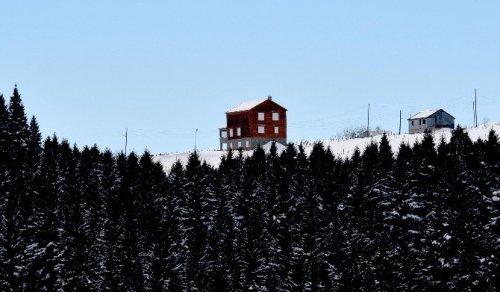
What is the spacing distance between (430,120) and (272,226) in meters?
74.5

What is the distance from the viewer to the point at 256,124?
131m

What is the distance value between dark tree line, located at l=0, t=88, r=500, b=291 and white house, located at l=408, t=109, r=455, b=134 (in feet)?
174

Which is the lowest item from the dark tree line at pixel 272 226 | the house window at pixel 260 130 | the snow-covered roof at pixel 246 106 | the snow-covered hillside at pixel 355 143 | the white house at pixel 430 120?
the dark tree line at pixel 272 226

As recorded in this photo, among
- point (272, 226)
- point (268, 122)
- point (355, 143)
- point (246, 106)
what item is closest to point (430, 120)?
point (355, 143)

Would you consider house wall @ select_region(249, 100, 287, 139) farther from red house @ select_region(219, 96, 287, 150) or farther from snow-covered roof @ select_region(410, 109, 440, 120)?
snow-covered roof @ select_region(410, 109, 440, 120)

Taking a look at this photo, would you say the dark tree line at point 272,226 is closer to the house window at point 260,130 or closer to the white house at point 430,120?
the house window at point 260,130

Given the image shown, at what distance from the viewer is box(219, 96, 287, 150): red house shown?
5143 inches

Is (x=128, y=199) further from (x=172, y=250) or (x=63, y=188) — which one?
(x=172, y=250)

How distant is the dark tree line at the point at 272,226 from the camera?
55750 millimetres

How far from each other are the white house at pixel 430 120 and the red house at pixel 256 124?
2759 cm

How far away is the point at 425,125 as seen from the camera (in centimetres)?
14150

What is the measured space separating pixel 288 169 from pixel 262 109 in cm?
4386

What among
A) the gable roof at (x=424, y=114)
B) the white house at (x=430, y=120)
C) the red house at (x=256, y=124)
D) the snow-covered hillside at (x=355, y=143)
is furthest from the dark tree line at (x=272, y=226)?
the gable roof at (x=424, y=114)

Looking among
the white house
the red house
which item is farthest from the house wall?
the white house
